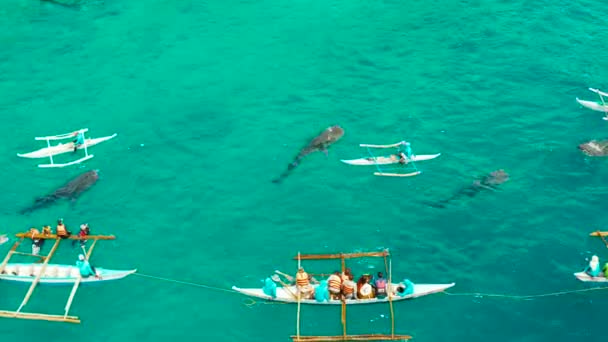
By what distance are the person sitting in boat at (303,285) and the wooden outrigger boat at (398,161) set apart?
43.0 ft

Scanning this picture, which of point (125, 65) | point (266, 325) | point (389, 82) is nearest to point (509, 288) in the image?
point (266, 325)

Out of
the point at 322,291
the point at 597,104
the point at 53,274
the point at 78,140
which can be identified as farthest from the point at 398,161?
the point at 53,274

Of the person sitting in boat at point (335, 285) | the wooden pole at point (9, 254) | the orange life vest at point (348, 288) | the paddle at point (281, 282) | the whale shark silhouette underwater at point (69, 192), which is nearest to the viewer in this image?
the orange life vest at point (348, 288)

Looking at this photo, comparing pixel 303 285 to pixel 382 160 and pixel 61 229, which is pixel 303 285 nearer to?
pixel 382 160

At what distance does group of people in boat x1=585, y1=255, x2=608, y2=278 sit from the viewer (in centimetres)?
3847

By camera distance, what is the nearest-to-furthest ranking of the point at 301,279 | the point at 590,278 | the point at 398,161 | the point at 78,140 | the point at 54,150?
the point at 301,279 → the point at 590,278 → the point at 398,161 → the point at 78,140 → the point at 54,150

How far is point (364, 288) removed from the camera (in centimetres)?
3788

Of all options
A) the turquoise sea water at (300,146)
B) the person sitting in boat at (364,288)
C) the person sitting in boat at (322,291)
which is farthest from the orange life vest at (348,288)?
the turquoise sea water at (300,146)

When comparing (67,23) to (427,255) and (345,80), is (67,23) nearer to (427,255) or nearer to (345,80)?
(345,80)

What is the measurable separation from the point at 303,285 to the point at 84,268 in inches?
552

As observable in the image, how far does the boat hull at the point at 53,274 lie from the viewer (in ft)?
131

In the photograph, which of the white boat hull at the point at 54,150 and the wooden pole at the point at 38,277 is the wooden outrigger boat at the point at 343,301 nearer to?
the wooden pole at the point at 38,277

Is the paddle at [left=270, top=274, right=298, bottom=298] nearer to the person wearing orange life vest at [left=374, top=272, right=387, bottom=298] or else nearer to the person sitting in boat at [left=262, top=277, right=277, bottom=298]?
the person sitting in boat at [left=262, top=277, right=277, bottom=298]

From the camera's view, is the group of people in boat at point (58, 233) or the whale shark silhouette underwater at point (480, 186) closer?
the group of people in boat at point (58, 233)
